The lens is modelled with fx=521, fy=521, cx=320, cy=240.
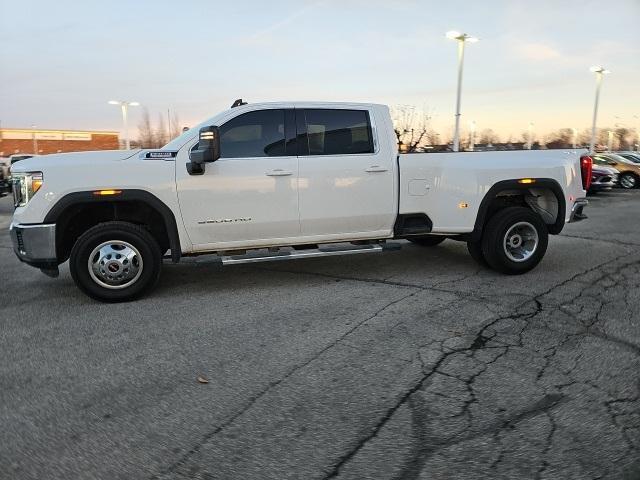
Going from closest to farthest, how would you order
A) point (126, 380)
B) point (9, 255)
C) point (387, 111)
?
1. point (126, 380)
2. point (387, 111)
3. point (9, 255)

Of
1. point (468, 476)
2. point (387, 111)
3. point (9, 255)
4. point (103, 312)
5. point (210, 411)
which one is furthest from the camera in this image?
point (9, 255)

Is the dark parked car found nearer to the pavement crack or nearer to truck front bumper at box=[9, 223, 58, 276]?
truck front bumper at box=[9, 223, 58, 276]

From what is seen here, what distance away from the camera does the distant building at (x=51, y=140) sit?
91375 mm

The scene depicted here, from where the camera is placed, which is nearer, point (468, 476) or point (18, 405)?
point (468, 476)

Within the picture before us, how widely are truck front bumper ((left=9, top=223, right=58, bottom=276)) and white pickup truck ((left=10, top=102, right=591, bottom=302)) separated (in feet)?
0.04

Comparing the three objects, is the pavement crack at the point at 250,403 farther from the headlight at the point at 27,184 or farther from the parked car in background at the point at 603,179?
the parked car in background at the point at 603,179

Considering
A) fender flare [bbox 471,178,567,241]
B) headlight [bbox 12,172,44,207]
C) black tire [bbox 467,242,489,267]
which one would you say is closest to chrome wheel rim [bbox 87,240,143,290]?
headlight [bbox 12,172,44,207]

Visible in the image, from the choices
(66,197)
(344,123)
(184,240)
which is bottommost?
(184,240)

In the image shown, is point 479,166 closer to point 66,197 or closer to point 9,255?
point 66,197

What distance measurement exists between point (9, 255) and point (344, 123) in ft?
19.3

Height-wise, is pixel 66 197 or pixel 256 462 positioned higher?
pixel 66 197

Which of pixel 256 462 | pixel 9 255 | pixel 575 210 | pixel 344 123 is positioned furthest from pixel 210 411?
pixel 9 255

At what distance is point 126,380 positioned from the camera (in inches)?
143

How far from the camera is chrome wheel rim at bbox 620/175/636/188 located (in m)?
22.2
